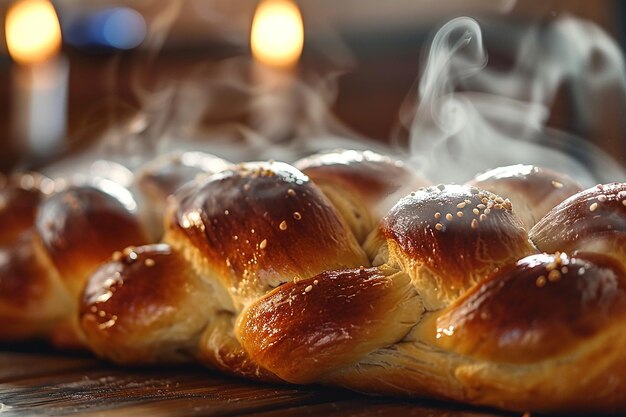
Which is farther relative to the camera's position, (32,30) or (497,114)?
(32,30)

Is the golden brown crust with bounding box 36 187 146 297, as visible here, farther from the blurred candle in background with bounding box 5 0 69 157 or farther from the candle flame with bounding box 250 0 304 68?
the blurred candle in background with bounding box 5 0 69 157

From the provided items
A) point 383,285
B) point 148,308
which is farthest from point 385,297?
point 148,308

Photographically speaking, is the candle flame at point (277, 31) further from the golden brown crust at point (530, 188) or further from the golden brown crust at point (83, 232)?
the golden brown crust at point (530, 188)

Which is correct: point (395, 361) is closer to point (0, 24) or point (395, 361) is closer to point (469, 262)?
point (469, 262)

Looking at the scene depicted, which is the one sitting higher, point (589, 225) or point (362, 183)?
point (362, 183)

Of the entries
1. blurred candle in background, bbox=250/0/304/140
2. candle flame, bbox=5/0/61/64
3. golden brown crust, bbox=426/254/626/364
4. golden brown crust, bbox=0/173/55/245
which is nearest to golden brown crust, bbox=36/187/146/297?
golden brown crust, bbox=0/173/55/245

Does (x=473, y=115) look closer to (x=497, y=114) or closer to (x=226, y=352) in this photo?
(x=497, y=114)

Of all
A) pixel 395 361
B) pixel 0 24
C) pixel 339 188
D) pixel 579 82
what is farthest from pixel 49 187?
pixel 0 24
